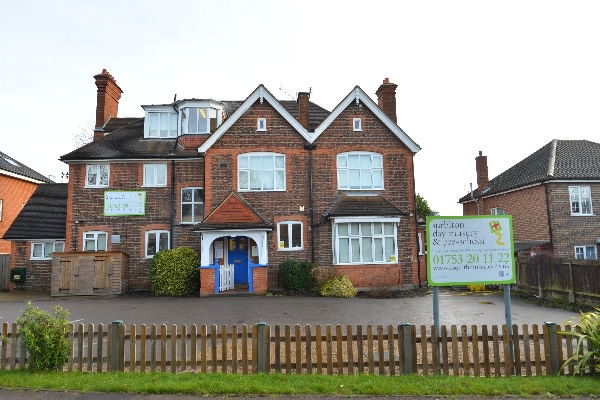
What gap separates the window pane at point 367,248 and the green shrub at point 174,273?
819 centimetres

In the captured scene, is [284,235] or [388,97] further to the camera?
[388,97]

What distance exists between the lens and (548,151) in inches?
1186

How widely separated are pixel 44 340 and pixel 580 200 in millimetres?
28338

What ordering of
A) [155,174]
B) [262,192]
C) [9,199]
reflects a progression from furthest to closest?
[9,199]
[155,174]
[262,192]

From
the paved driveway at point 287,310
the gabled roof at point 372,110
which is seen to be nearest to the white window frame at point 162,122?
the gabled roof at point 372,110

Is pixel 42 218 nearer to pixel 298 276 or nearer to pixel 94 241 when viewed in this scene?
pixel 94 241

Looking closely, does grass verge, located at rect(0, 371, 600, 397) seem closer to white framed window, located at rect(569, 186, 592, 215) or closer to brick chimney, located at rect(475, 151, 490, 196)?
white framed window, located at rect(569, 186, 592, 215)

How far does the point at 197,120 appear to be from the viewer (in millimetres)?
24859

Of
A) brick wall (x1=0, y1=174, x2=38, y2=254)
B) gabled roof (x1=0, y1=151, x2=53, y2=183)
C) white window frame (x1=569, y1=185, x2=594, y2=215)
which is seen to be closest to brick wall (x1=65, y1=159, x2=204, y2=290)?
gabled roof (x1=0, y1=151, x2=53, y2=183)

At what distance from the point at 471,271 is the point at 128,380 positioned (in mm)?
6561

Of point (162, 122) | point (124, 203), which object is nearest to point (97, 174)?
point (124, 203)

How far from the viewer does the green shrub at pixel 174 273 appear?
68.2 feet

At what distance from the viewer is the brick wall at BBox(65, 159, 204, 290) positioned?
23547mm

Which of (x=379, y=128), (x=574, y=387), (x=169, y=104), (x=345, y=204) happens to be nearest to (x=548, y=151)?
(x=379, y=128)
